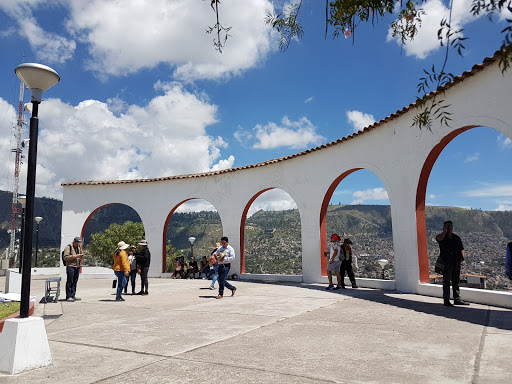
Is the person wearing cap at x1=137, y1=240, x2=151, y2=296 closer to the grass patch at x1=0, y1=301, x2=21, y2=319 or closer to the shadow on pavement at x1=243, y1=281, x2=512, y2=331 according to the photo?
the grass patch at x1=0, y1=301, x2=21, y2=319

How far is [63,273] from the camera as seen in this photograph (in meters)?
16.3

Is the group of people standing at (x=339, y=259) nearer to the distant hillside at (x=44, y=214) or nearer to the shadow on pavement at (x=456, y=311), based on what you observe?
the shadow on pavement at (x=456, y=311)

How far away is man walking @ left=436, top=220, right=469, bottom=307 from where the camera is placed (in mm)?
7109

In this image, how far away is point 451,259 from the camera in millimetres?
7117

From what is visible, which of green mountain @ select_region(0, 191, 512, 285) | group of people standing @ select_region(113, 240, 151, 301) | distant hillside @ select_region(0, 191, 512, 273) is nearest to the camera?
group of people standing @ select_region(113, 240, 151, 301)

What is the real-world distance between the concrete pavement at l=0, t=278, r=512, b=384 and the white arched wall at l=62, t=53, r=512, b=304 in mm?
2942

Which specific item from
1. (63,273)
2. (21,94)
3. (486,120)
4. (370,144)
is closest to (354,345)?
(486,120)

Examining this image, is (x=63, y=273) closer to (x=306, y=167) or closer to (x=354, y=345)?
(x=306, y=167)

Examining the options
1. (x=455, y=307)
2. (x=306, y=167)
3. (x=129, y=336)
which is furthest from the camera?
(x=306, y=167)

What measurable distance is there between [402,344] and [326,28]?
3.52 metres

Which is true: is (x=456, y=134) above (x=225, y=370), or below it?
above

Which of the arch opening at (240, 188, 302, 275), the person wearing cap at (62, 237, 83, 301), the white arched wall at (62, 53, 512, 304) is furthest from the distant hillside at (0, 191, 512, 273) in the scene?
the person wearing cap at (62, 237, 83, 301)

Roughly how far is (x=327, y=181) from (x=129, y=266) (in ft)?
20.9

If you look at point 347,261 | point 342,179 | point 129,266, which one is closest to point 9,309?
point 129,266
